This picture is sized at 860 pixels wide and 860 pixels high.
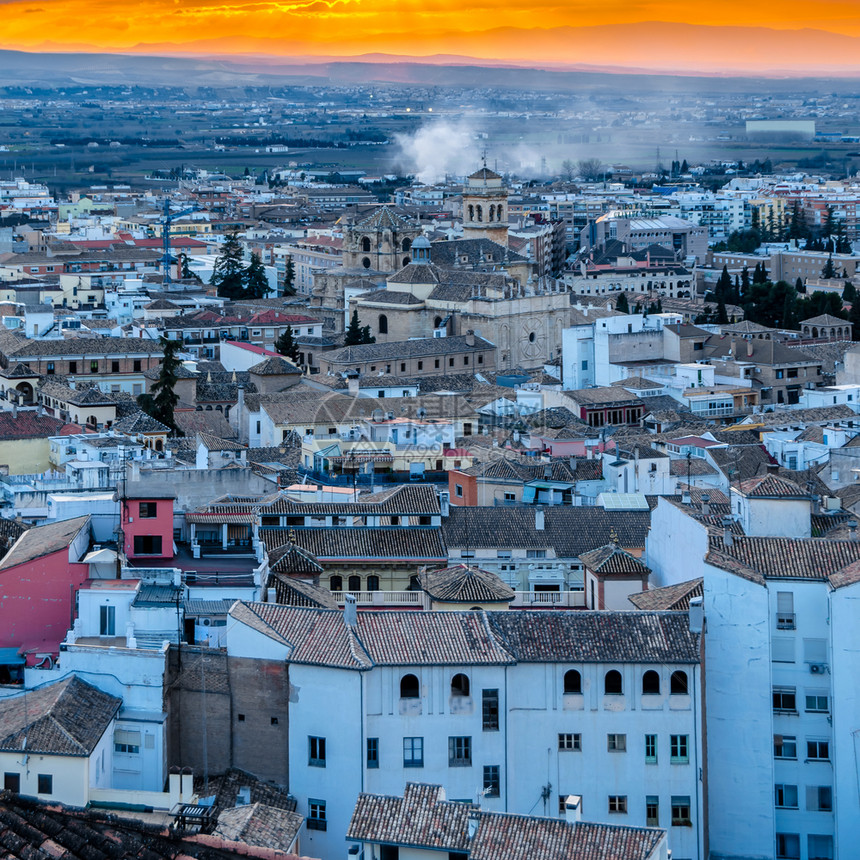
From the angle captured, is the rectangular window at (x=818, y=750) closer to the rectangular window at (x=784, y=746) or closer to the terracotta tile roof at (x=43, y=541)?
the rectangular window at (x=784, y=746)

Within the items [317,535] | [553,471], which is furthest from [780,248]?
[317,535]

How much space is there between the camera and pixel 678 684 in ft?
53.9

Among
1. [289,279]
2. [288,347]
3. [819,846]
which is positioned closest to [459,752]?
[819,846]

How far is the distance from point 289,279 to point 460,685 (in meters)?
43.5

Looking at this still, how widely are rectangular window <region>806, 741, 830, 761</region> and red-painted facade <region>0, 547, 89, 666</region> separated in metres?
6.26

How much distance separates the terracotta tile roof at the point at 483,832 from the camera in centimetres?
1373

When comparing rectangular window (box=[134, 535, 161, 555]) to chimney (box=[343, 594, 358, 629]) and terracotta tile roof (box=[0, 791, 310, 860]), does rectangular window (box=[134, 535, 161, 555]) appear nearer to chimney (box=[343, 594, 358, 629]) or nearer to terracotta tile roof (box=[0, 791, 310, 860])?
chimney (box=[343, 594, 358, 629])

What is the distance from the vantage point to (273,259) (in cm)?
6594

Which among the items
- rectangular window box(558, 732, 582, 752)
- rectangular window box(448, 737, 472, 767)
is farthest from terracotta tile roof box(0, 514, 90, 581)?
rectangular window box(558, 732, 582, 752)

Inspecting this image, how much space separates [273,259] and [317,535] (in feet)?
152

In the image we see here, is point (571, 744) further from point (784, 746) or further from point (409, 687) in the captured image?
point (784, 746)

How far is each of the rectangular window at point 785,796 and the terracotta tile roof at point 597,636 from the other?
1553 mm

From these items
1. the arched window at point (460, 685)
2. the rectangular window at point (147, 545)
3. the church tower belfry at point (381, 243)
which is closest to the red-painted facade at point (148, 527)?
the rectangular window at point (147, 545)

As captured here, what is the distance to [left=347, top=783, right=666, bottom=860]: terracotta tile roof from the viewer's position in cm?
1373
